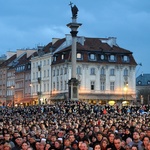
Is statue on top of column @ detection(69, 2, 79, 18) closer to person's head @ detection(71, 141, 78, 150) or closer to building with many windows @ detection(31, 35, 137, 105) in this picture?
building with many windows @ detection(31, 35, 137, 105)

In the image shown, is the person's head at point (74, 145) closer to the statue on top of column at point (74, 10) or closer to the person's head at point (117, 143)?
the person's head at point (117, 143)

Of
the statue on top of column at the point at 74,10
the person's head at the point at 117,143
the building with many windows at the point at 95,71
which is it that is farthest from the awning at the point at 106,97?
the person's head at the point at 117,143

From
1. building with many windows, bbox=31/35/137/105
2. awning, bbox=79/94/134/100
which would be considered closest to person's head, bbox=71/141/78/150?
building with many windows, bbox=31/35/137/105

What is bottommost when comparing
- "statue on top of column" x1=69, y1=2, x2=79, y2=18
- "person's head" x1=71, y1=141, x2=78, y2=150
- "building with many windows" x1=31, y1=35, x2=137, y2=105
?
"person's head" x1=71, y1=141, x2=78, y2=150

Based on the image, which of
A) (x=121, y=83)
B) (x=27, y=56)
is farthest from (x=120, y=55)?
(x=27, y=56)

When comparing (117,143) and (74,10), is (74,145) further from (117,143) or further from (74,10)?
(74,10)

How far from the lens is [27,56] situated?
10950 centimetres

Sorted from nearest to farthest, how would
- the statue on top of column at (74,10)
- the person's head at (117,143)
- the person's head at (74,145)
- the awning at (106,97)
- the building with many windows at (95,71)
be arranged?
1. the person's head at (117,143)
2. the person's head at (74,145)
3. the statue on top of column at (74,10)
4. the awning at (106,97)
5. the building with many windows at (95,71)

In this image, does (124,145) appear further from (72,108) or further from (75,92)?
(75,92)

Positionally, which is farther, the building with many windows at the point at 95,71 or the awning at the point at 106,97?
the building with many windows at the point at 95,71

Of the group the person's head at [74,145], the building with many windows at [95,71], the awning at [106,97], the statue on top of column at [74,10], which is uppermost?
the statue on top of column at [74,10]

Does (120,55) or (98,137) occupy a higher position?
(120,55)

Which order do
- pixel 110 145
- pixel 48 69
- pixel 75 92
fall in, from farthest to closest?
pixel 48 69 → pixel 75 92 → pixel 110 145

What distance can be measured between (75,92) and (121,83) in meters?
29.4
